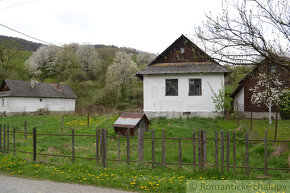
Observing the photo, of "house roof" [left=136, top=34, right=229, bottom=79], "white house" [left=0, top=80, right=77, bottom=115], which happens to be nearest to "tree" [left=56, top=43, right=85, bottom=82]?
"white house" [left=0, top=80, right=77, bottom=115]

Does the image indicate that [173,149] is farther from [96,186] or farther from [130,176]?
[96,186]

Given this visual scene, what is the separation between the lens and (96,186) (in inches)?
222

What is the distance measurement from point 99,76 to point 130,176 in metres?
46.6

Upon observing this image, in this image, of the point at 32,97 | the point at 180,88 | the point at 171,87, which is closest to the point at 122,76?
the point at 32,97

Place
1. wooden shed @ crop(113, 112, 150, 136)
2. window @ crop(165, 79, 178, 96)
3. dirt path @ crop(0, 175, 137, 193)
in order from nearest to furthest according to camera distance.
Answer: dirt path @ crop(0, 175, 137, 193) → wooden shed @ crop(113, 112, 150, 136) → window @ crop(165, 79, 178, 96)

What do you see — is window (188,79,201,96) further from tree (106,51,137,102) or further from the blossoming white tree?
tree (106,51,137,102)

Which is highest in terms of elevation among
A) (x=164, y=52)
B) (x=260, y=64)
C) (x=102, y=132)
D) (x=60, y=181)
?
(x=164, y=52)

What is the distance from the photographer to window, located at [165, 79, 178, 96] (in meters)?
17.2

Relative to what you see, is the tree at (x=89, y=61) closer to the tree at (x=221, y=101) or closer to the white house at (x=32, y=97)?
the white house at (x=32, y=97)

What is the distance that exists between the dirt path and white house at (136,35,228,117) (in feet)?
39.2

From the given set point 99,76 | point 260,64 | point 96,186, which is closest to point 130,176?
point 96,186

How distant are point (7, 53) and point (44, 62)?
11881mm

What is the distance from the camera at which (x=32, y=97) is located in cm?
3072

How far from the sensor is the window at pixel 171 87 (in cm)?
1719
